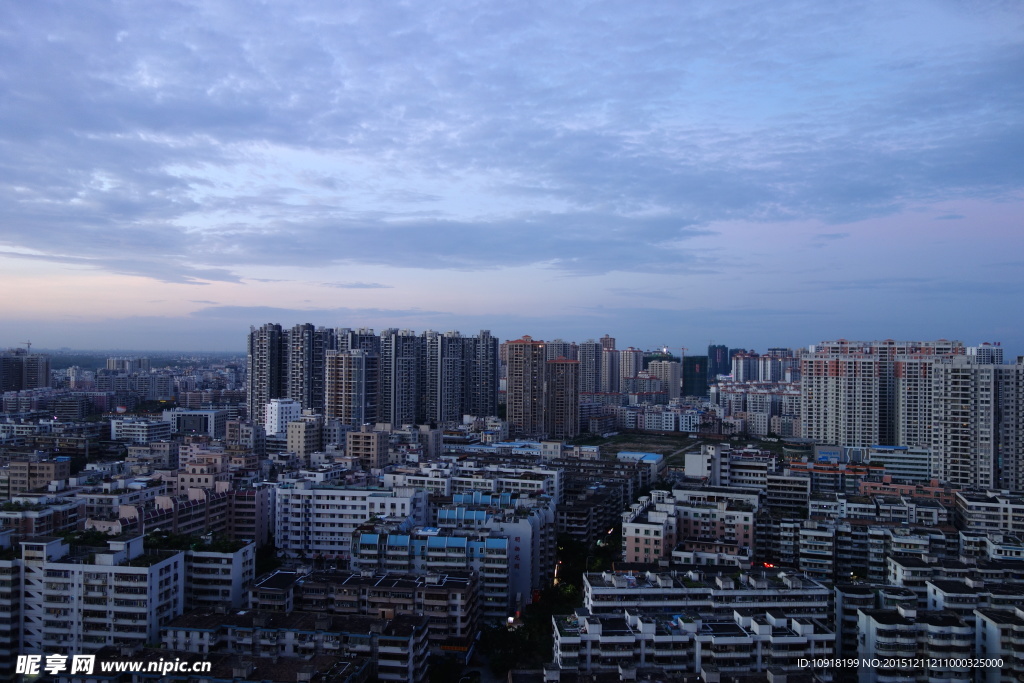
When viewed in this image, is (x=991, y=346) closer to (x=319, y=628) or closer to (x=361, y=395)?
(x=361, y=395)

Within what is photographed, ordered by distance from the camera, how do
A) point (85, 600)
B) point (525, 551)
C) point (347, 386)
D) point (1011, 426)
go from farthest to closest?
point (347, 386), point (1011, 426), point (525, 551), point (85, 600)

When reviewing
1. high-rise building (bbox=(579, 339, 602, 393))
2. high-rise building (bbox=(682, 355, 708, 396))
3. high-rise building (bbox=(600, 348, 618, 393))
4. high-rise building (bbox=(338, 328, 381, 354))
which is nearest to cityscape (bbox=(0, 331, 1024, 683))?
high-rise building (bbox=(338, 328, 381, 354))

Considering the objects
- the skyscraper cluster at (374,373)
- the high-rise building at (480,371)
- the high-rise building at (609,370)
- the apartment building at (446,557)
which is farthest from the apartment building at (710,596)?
the high-rise building at (609,370)

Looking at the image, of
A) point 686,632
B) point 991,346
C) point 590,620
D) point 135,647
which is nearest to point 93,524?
point 135,647

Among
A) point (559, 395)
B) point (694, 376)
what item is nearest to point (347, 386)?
point (559, 395)

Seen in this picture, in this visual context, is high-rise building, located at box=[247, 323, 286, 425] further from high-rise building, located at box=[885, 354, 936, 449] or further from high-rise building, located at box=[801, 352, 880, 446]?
high-rise building, located at box=[885, 354, 936, 449]

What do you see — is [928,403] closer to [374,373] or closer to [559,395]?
[559,395]
